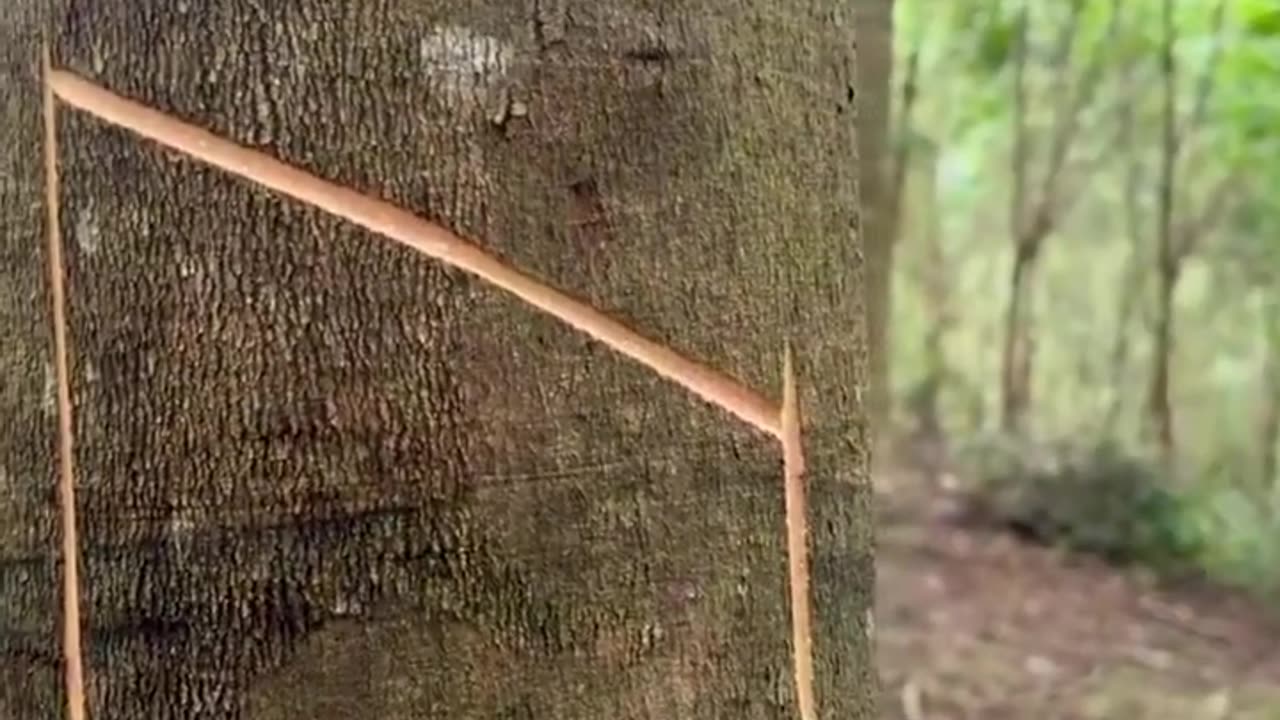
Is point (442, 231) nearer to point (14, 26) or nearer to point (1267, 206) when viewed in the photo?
point (14, 26)

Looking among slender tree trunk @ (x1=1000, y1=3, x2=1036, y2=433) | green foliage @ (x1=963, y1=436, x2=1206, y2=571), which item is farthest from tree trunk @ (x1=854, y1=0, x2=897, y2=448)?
slender tree trunk @ (x1=1000, y1=3, x2=1036, y2=433)

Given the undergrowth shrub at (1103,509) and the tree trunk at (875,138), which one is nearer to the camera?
the tree trunk at (875,138)

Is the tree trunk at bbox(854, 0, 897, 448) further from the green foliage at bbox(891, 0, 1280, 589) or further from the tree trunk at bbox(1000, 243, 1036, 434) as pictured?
the tree trunk at bbox(1000, 243, 1036, 434)

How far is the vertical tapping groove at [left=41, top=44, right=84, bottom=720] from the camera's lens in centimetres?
106

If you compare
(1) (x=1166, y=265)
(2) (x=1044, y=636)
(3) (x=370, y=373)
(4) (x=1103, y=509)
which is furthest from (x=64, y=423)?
(1) (x=1166, y=265)

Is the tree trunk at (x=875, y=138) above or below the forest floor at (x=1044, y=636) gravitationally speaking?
above

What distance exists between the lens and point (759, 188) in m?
1.11

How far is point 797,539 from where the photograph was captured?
1.13m

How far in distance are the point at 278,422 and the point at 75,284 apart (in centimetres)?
14

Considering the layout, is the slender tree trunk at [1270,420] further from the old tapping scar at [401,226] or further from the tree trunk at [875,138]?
the old tapping scar at [401,226]

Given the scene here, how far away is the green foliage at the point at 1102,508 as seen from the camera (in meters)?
6.90

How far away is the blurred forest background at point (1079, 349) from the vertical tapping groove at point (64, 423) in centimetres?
323

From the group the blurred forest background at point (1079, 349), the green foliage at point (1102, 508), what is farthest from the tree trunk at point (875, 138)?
the green foliage at point (1102, 508)

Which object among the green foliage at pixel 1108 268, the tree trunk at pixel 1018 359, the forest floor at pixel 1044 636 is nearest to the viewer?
the forest floor at pixel 1044 636
